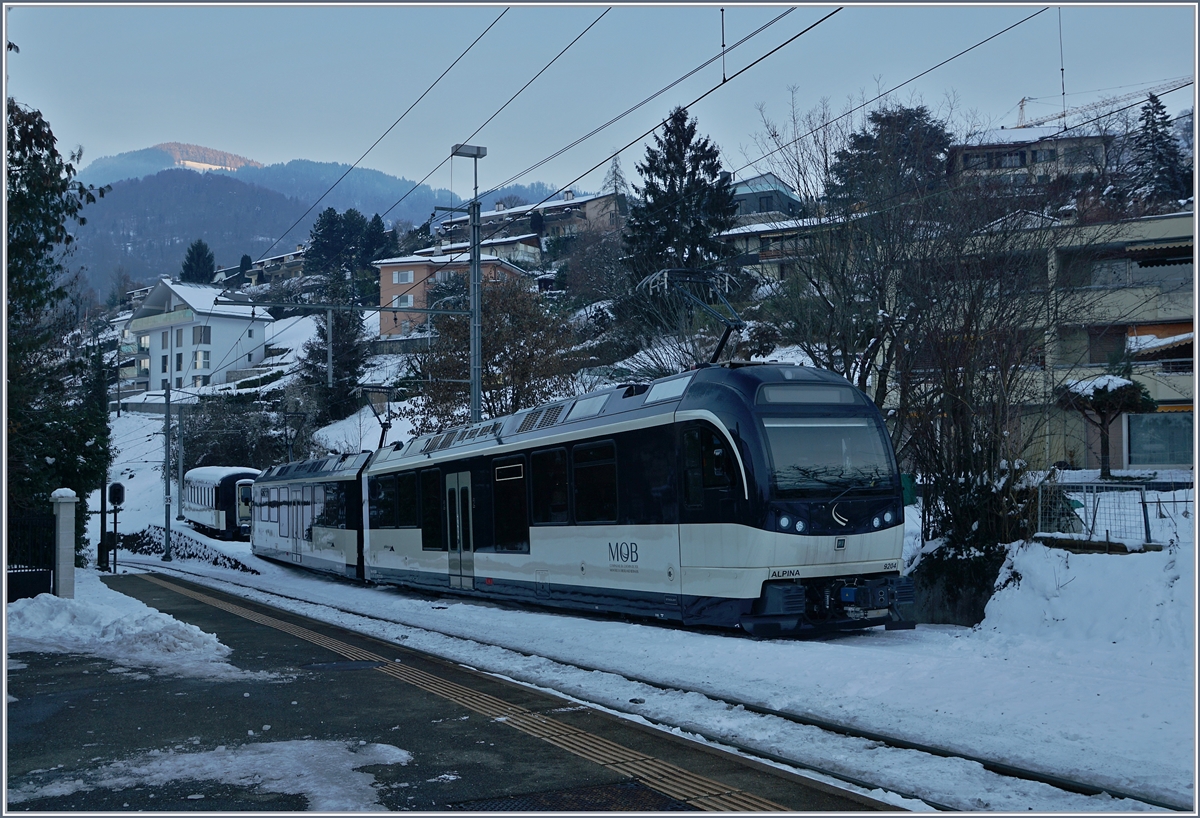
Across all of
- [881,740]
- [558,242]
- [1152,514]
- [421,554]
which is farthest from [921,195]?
[558,242]

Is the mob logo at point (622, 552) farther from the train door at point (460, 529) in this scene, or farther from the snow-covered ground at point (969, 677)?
the train door at point (460, 529)

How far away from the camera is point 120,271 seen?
169125 mm

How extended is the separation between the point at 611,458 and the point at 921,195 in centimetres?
846

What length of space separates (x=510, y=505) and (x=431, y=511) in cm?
374

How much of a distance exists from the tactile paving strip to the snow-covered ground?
2.71 ft

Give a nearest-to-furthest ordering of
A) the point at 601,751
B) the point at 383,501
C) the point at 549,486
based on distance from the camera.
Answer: the point at 601,751, the point at 549,486, the point at 383,501

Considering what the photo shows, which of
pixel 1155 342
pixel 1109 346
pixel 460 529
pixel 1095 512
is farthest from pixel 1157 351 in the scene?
pixel 460 529

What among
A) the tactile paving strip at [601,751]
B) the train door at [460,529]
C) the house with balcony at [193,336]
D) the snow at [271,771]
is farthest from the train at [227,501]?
the snow at [271,771]

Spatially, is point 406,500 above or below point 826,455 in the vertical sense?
below

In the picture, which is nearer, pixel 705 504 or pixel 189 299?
pixel 705 504

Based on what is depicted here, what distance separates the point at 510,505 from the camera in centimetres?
1738

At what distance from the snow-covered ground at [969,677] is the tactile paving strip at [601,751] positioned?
826mm

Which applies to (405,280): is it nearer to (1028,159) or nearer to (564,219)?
(564,219)

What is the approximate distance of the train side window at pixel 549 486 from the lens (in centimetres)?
1579
